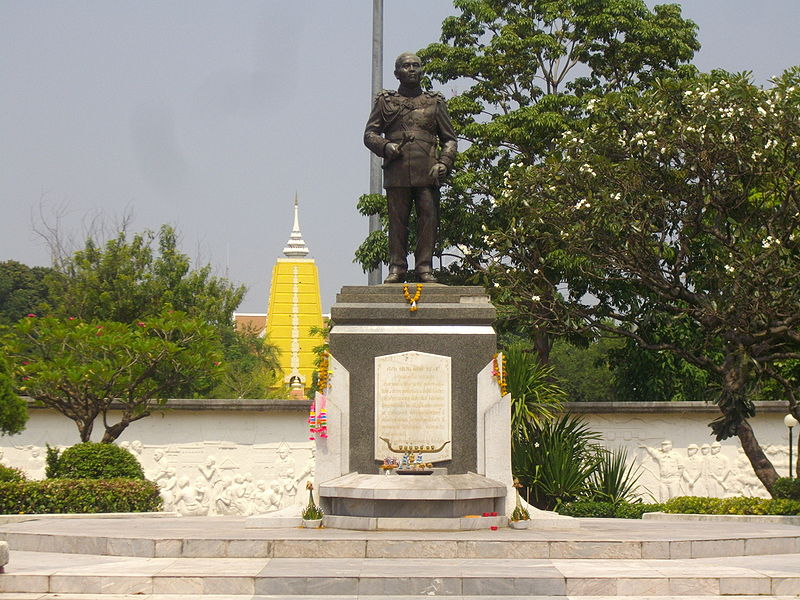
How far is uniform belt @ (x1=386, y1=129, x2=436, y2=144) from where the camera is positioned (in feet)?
39.1

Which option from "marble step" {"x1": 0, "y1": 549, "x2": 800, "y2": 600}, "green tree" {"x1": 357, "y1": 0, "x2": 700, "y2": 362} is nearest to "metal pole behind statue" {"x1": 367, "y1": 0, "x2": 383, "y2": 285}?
"green tree" {"x1": 357, "y1": 0, "x2": 700, "y2": 362}

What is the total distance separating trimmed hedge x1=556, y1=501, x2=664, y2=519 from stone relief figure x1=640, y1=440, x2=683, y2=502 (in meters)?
1.53

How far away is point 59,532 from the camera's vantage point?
1039 centimetres

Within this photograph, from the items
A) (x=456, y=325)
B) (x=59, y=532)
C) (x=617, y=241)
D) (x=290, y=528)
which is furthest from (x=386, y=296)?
(x=617, y=241)

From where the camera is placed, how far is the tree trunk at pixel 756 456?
15.5m

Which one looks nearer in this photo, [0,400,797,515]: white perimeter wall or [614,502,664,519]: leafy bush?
[614,502,664,519]: leafy bush

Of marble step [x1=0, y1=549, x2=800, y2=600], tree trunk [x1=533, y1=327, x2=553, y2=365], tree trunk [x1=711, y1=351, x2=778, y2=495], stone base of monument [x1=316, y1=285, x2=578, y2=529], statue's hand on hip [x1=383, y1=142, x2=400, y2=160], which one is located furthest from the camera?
tree trunk [x1=533, y1=327, x2=553, y2=365]

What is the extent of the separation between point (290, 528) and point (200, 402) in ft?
22.3

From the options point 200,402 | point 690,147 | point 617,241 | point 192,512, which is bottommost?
point 192,512

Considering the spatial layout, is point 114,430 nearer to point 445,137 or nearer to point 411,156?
point 411,156

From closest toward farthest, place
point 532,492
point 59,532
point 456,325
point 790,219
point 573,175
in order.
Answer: point 59,532 → point 456,325 → point 532,492 → point 790,219 → point 573,175

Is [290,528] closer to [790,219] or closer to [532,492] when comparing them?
[532,492]

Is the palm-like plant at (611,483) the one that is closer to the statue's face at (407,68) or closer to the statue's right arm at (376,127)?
the statue's right arm at (376,127)

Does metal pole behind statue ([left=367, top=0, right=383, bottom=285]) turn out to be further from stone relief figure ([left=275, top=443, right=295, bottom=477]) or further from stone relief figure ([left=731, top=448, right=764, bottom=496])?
stone relief figure ([left=731, top=448, right=764, bottom=496])
